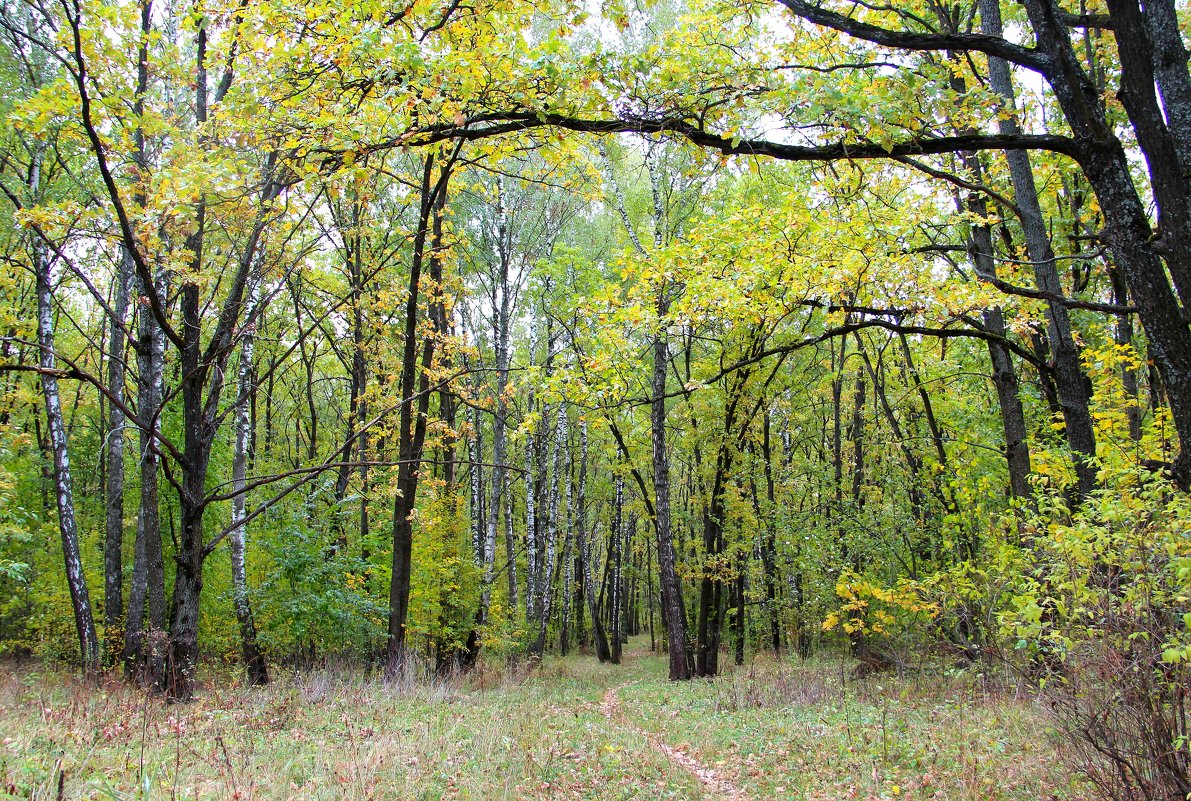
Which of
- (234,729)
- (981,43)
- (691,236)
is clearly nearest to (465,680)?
(234,729)

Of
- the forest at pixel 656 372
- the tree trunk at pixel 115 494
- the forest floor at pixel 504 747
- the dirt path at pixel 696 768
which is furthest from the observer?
the tree trunk at pixel 115 494

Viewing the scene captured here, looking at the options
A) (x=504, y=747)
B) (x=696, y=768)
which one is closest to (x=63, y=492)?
(x=504, y=747)

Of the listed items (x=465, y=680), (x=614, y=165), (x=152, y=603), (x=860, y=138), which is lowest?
(x=465, y=680)

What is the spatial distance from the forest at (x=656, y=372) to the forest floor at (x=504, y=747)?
67 millimetres

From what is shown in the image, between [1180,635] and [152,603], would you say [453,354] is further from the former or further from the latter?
[1180,635]

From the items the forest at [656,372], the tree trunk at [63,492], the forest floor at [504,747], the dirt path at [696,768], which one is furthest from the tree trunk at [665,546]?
the tree trunk at [63,492]

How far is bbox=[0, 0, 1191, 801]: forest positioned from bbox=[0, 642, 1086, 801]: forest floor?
67 millimetres

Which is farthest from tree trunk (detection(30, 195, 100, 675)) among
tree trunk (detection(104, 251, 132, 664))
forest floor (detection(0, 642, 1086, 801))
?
forest floor (detection(0, 642, 1086, 801))

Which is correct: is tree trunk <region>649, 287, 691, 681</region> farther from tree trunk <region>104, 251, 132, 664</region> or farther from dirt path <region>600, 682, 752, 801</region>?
tree trunk <region>104, 251, 132, 664</region>

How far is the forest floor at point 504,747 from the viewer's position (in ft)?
13.8

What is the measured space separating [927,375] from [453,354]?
11.2m

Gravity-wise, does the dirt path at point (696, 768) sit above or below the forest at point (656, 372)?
below

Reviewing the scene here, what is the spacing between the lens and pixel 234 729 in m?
5.76

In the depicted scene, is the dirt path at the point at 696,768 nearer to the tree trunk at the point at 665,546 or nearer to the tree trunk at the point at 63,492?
the tree trunk at the point at 665,546
